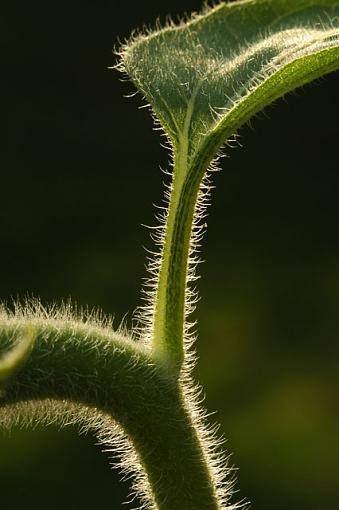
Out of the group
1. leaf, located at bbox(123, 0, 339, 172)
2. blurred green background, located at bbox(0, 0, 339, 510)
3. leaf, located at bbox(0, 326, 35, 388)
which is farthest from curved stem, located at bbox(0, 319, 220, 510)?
blurred green background, located at bbox(0, 0, 339, 510)

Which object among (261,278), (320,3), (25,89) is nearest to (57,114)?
(25,89)

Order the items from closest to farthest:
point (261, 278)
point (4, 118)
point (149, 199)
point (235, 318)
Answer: point (235, 318) < point (261, 278) < point (149, 199) < point (4, 118)

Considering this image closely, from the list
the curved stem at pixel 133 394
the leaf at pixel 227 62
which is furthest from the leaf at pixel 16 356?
the leaf at pixel 227 62

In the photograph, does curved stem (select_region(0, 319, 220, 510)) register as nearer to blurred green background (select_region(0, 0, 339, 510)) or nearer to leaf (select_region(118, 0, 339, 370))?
leaf (select_region(118, 0, 339, 370))

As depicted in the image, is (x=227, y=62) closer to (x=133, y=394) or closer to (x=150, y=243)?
(x=133, y=394)

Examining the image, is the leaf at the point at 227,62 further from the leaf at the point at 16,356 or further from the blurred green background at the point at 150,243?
the blurred green background at the point at 150,243

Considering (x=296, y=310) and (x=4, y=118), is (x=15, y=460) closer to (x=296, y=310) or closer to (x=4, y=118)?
(x=296, y=310)

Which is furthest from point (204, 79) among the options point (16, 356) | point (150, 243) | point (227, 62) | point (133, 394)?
point (150, 243)
